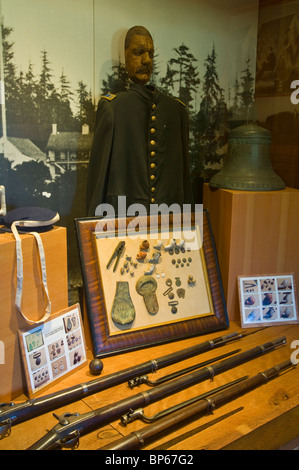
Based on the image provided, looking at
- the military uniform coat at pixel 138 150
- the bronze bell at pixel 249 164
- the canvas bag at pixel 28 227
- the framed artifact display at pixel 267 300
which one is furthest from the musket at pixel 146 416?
the bronze bell at pixel 249 164

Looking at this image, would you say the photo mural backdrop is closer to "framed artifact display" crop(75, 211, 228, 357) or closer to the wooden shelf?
"framed artifact display" crop(75, 211, 228, 357)

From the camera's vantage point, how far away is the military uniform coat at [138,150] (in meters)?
1.85

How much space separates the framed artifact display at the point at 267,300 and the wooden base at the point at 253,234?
5 cm

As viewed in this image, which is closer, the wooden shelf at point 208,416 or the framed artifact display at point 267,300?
the wooden shelf at point 208,416

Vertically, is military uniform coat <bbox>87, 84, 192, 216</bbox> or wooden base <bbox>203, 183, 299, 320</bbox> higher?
military uniform coat <bbox>87, 84, 192, 216</bbox>

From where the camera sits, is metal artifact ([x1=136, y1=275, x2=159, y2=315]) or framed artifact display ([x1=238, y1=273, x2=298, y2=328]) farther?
framed artifact display ([x1=238, y1=273, x2=298, y2=328])

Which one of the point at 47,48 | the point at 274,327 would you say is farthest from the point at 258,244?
the point at 47,48

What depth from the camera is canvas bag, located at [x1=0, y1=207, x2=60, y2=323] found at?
133cm

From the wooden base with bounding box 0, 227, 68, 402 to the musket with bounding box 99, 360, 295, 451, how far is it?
40 centimetres

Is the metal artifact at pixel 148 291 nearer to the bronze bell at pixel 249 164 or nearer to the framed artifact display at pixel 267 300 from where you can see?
the framed artifact display at pixel 267 300

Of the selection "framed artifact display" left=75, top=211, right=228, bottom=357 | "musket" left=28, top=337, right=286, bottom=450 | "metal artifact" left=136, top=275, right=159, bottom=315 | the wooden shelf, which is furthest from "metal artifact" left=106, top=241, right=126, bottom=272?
"musket" left=28, top=337, right=286, bottom=450

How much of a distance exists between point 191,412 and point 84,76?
4.64ft

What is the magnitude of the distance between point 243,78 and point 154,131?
0.77 meters

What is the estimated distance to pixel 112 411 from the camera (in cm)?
127
